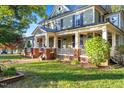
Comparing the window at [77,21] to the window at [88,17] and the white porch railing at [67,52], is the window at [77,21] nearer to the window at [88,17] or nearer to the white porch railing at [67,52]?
the window at [88,17]

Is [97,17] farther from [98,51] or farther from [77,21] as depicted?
[98,51]

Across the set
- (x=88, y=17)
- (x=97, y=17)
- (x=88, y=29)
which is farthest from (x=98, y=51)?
(x=97, y=17)

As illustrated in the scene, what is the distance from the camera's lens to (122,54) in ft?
49.6

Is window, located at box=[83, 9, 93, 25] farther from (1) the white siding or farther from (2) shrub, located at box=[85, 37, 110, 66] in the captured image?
(2) shrub, located at box=[85, 37, 110, 66]

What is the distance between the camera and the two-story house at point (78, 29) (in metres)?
18.3

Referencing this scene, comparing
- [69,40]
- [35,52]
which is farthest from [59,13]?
[35,52]

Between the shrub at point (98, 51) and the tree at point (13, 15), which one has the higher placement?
the tree at point (13, 15)

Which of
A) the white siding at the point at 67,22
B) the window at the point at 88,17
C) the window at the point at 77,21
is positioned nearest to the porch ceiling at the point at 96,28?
the window at the point at 77,21

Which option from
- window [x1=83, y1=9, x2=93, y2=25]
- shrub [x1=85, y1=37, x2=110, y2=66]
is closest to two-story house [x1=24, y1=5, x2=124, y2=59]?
window [x1=83, y1=9, x2=93, y2=25]

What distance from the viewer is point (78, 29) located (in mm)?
19031

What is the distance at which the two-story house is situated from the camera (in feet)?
60.0

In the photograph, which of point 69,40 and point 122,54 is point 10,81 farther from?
point 69,40

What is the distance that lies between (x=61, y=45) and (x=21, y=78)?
1635 cm
